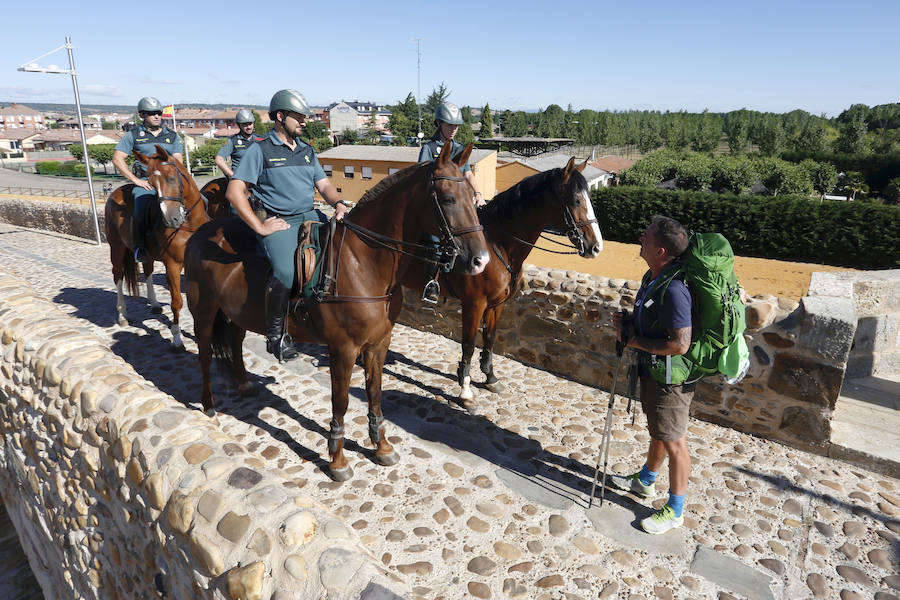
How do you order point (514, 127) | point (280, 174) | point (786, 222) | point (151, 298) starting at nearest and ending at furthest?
point (280, 174), point (151, 298), point (786, 222), point (514, 127)

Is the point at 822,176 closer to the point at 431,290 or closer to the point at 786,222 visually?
the point at 786,222

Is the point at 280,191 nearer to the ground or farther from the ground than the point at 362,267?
farther from the ground

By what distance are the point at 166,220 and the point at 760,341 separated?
7.17 meters

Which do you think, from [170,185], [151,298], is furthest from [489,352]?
[151,298]

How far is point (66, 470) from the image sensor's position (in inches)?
148

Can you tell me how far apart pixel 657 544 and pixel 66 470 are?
4.43 metres

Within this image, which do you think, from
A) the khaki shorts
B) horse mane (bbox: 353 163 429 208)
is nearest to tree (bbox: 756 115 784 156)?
the khaki shorts

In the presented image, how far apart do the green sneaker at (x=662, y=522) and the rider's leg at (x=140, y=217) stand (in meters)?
7.35

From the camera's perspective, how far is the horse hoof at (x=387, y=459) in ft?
15.3

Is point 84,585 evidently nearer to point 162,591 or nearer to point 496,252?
point 162,591

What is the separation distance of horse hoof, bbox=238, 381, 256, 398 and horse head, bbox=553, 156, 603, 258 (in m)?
3.97

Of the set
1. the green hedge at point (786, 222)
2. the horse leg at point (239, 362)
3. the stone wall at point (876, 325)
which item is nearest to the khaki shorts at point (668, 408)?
the horse leg at point (239, 362)

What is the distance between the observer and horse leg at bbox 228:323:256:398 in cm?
560

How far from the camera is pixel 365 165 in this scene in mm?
37062
